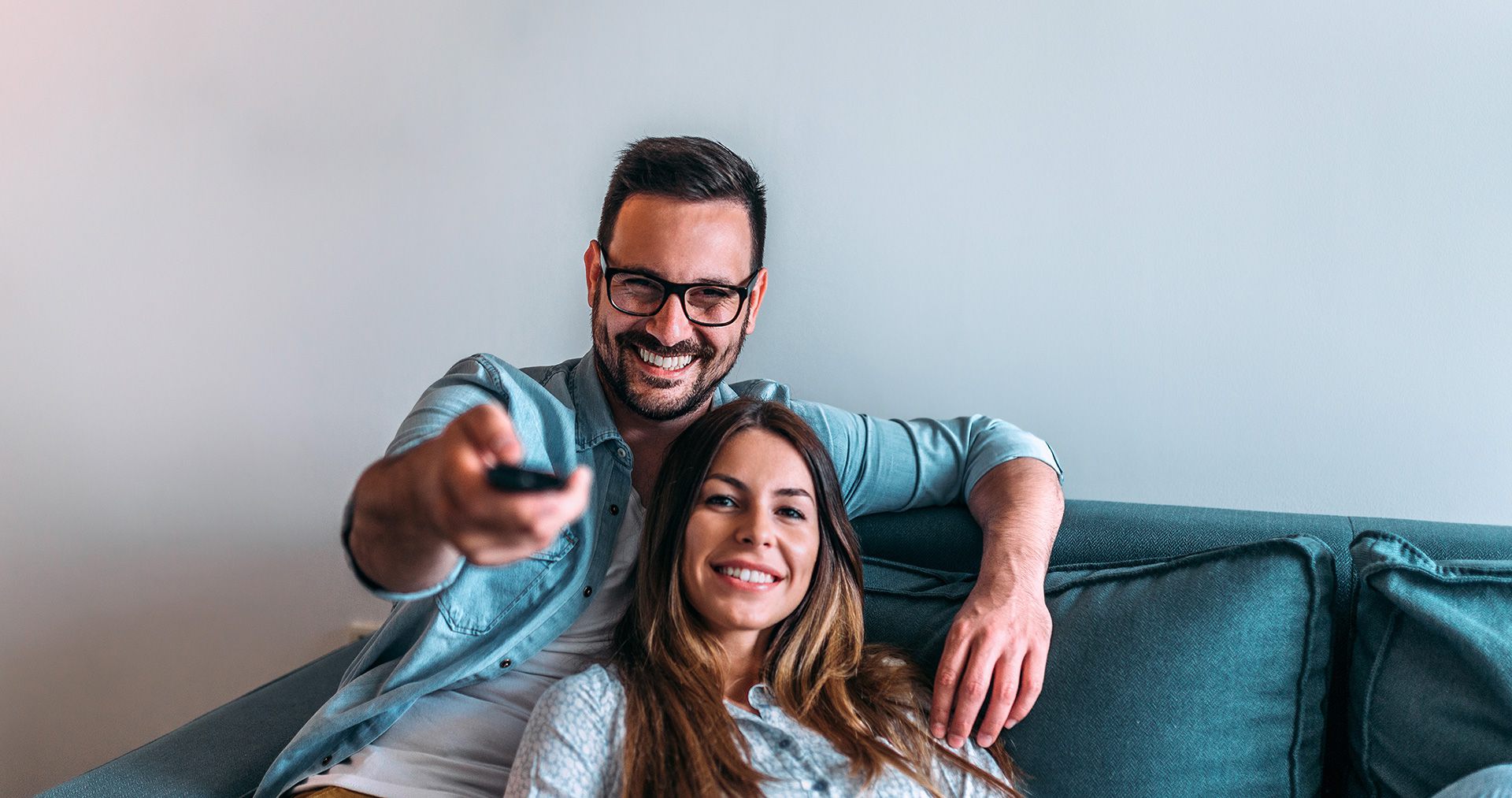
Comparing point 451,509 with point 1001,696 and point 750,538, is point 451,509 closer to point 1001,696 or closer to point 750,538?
point 750,538

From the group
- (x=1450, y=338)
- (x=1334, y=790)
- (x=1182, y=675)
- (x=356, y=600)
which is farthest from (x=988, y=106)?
(x=356, y=600)

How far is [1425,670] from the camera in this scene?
43.1 inches

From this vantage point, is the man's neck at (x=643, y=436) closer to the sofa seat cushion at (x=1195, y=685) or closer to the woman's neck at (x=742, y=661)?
the woman's neck at (x=742, y=661)

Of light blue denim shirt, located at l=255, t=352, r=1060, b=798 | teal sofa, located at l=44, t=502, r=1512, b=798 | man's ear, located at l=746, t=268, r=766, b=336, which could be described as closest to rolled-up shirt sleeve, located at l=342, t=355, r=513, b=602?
light blue denim shirt, located at l=255, t=352, r=1060, b=798

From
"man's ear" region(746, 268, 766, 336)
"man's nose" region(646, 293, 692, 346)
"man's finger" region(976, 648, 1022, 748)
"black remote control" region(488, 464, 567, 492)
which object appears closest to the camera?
"black remote control" region(488, 464, 567, 492)

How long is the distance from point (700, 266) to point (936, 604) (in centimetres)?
56

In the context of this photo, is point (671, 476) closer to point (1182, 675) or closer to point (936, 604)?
point (936, 604)

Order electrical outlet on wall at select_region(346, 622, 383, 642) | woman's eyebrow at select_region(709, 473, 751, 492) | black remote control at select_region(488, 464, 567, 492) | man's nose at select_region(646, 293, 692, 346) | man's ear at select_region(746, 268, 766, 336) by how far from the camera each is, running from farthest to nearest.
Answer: electrical outlet on wall at select_region(346, 622, 383, 642) < man's ear at select_region(746, 268, 766, 336) < man's nose at select_region(646, 293, 692, 346) < woman's eyebrow at select_region(709, 473, 751, 492) < black remote control at select_region(488, 464, 567, 492)

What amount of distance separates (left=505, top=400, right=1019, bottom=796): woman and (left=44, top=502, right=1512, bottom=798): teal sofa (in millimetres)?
125

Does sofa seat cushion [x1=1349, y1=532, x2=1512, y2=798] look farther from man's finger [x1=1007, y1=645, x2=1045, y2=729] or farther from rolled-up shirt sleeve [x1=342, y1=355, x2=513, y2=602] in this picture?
rolled-up shirt sleeve [x1=342, y1=355, x2=513, y2=602]

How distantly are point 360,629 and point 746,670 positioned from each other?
1122mm

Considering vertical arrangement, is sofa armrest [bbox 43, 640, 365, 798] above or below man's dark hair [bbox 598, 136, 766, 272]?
below

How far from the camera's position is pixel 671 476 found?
1288mm

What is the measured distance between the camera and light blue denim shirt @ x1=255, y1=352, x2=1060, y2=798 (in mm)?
1239
